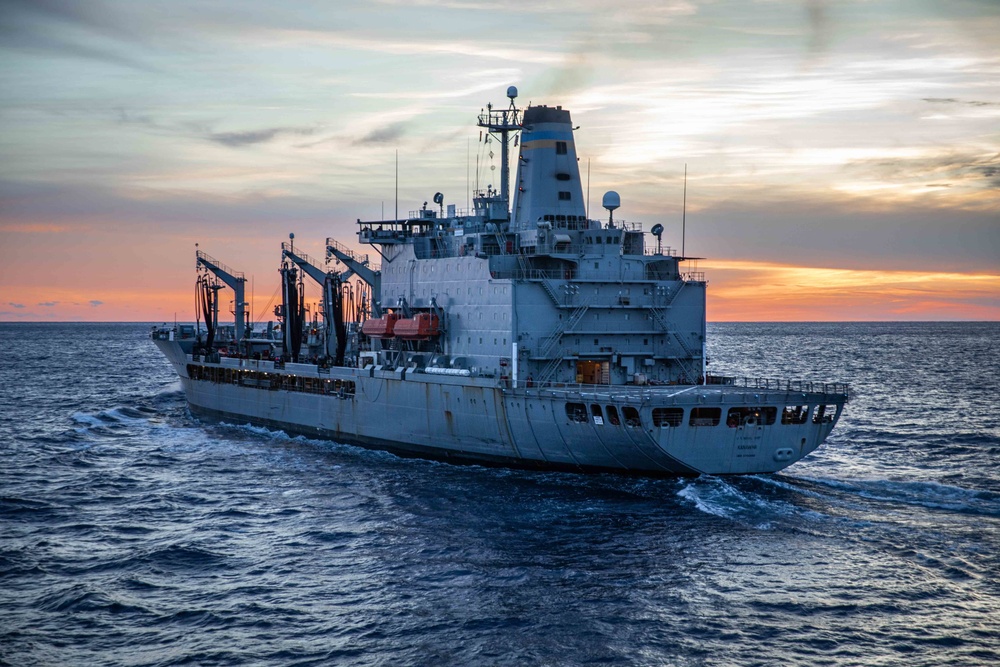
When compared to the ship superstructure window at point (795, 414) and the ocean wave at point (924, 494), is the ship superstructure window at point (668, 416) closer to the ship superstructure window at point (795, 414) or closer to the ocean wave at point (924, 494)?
the ship superstructure window at point (795, 414)

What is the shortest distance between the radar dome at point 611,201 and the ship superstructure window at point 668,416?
12.9 metres

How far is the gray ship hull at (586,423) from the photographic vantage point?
36469mm

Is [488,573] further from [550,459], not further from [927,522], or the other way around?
[927,522]

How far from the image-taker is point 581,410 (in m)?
38.1

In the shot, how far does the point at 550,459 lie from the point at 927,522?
1442cm

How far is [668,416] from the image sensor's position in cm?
3631

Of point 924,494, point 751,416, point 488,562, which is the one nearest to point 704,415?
point 751,416

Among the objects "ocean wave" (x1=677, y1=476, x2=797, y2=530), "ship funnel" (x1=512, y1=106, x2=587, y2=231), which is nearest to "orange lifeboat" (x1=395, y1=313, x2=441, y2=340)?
"ship funnel" (x1=512, y1=106, x2=587, y2=231)

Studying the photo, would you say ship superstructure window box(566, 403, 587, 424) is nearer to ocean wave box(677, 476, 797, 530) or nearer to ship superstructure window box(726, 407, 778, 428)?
ocean wave box(677, 476, 797, 530)

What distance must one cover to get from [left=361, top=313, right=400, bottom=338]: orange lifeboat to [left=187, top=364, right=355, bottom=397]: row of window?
9.38ft

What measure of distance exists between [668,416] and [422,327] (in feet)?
50.2

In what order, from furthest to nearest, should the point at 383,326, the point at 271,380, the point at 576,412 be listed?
the point at 271,380, the point at 383,326, the point at 576,412

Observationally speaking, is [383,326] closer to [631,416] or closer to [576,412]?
[576,412]

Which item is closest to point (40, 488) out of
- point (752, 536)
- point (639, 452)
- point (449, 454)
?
point (449, 454)
